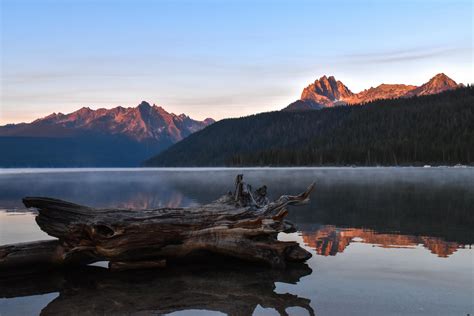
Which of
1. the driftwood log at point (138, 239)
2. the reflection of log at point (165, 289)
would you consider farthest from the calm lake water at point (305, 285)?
the driftwood log at point (138, 239)

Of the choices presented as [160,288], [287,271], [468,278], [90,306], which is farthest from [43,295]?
[468,278]

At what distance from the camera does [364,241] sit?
17.8 metres

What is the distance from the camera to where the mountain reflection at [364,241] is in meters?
16.1

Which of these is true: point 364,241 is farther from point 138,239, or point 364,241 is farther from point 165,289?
point 165,289

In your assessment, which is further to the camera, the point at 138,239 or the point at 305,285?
the point at 138,239

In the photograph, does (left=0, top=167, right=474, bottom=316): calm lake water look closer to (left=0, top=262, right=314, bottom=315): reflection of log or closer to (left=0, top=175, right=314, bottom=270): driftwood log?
(left=0, top=262, right=314, bottom=315): reflection of log

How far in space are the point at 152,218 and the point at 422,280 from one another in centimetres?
774

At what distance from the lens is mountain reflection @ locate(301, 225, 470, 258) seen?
52.7 feet

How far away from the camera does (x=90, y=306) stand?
10.1 meters

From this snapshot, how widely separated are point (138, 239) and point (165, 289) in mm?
2487

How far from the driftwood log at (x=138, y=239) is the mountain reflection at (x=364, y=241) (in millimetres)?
2914

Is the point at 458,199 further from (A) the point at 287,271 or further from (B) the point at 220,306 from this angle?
(B) the point at 220,306

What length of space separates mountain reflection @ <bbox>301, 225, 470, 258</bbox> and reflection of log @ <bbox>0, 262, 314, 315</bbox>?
332cm

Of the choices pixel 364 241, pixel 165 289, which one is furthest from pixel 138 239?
pixel 364 241
